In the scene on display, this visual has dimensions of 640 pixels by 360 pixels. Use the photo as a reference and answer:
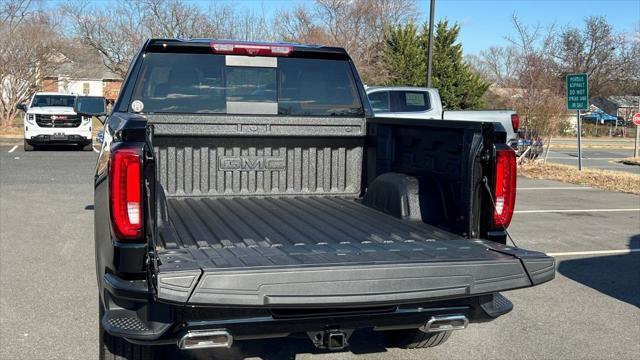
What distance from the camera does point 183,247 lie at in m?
3.43

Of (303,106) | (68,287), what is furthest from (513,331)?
(68,287)

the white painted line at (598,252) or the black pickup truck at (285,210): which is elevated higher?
A: the black pickup truck at (285,210)

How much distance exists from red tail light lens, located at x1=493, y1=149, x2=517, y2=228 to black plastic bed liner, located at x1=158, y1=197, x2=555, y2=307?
0.18m

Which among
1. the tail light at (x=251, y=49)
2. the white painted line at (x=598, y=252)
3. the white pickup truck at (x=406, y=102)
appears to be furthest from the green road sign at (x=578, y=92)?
the tail light at (x=251, y=49)

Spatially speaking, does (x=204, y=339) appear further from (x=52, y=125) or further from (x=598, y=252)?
(x=52, y=125)

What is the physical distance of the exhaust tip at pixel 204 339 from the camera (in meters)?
2.95

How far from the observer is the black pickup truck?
298cm

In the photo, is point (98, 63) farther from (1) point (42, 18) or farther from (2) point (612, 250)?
(2) point (612, 250)

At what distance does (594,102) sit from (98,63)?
168 feet

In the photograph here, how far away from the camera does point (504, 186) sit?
12.0 ft

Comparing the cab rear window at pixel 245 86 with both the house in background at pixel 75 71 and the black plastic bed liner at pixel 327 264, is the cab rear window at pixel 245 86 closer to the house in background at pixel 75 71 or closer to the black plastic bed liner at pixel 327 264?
the black plastic bed liner at pixel 327 264

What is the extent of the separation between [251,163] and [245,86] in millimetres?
576

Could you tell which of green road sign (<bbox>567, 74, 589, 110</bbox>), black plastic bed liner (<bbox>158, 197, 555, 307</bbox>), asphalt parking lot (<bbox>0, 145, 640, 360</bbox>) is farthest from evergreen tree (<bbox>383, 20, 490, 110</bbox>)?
black plastic bed liner (<bbox>158, 197, 555, 307</bbox>)

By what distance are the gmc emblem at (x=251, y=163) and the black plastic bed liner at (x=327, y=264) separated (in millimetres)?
942
